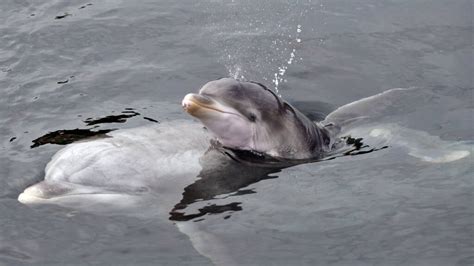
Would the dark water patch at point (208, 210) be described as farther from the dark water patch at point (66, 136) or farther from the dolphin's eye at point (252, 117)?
the dark water patch at point (66, 136)

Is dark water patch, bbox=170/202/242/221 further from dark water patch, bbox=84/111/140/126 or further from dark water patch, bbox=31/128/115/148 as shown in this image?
dark water patch, bbox=84/111/140/126

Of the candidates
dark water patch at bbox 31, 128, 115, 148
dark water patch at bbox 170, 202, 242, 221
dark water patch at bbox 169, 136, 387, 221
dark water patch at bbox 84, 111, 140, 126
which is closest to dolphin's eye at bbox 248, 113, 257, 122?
dark water patch at bbox 169, 136, 387, 221

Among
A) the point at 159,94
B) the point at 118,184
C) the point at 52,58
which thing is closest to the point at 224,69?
the point at 159,94

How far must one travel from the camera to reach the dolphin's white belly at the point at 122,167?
21.1 feet

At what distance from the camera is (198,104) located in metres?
6.69

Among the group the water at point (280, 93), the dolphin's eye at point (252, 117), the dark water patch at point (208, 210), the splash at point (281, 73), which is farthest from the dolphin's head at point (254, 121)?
the splash at point (281, 73)

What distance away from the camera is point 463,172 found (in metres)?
7.09

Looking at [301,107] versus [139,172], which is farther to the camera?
[301,107]

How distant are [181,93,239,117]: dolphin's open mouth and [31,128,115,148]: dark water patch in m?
1.21

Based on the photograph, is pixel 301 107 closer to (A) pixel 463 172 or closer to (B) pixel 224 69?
(B) pixel 224 69

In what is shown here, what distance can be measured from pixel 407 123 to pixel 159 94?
2.71 metres

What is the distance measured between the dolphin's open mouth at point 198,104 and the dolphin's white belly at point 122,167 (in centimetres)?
47

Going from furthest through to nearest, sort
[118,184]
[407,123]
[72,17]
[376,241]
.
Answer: [72,17], [407,123], [118,184], [376,241]

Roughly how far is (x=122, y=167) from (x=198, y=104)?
795mm
